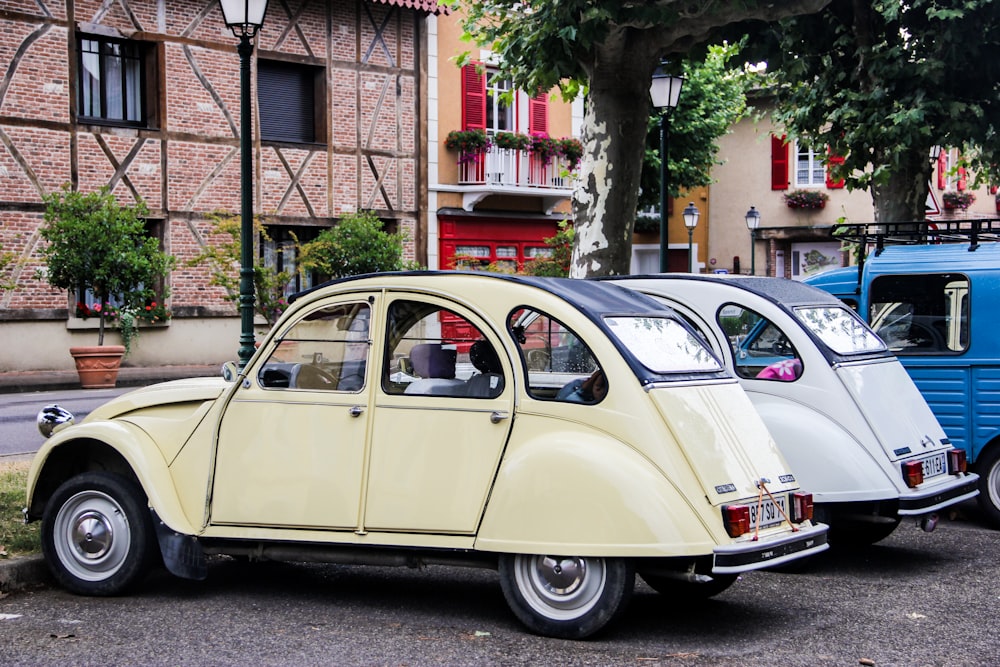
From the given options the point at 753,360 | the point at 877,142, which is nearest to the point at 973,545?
the point at 753,360

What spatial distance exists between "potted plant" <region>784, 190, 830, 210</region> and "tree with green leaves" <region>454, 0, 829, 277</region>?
2478cm

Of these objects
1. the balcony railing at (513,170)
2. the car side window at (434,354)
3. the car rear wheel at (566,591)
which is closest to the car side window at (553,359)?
the car side window at (434,354)

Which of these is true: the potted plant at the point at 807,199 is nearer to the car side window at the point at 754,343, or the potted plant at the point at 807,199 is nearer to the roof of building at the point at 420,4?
the roof of building at the point at 420,4

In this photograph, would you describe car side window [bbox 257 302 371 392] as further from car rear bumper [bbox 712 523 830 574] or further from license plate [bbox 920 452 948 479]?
license plate [bbox 920 452 948 479]

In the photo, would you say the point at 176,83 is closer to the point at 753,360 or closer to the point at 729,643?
the point at 753,360

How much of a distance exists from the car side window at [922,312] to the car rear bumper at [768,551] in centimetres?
407

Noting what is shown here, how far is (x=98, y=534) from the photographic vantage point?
682cm

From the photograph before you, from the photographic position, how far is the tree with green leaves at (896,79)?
14.5 metres

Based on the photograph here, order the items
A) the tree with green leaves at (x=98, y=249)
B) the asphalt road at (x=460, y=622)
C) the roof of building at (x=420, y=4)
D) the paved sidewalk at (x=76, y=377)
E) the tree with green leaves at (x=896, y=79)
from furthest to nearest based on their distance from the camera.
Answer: the roof of building at (x=420, y=4), the tree with green leaves at (x=98, y=249), the paved sidewalk at (x=76, y=377), the tree with green leaves at (x=896, y=79), the asphalt road at (x=460, y=622)

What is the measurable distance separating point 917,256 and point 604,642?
5.53 metres

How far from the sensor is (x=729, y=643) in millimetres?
5957

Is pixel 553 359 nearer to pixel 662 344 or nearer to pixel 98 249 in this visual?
pixel 662 344

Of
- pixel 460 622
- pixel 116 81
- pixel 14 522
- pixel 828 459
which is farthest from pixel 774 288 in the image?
pixel 116 81

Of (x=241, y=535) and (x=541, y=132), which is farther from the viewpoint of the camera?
(x=541, y=132)
